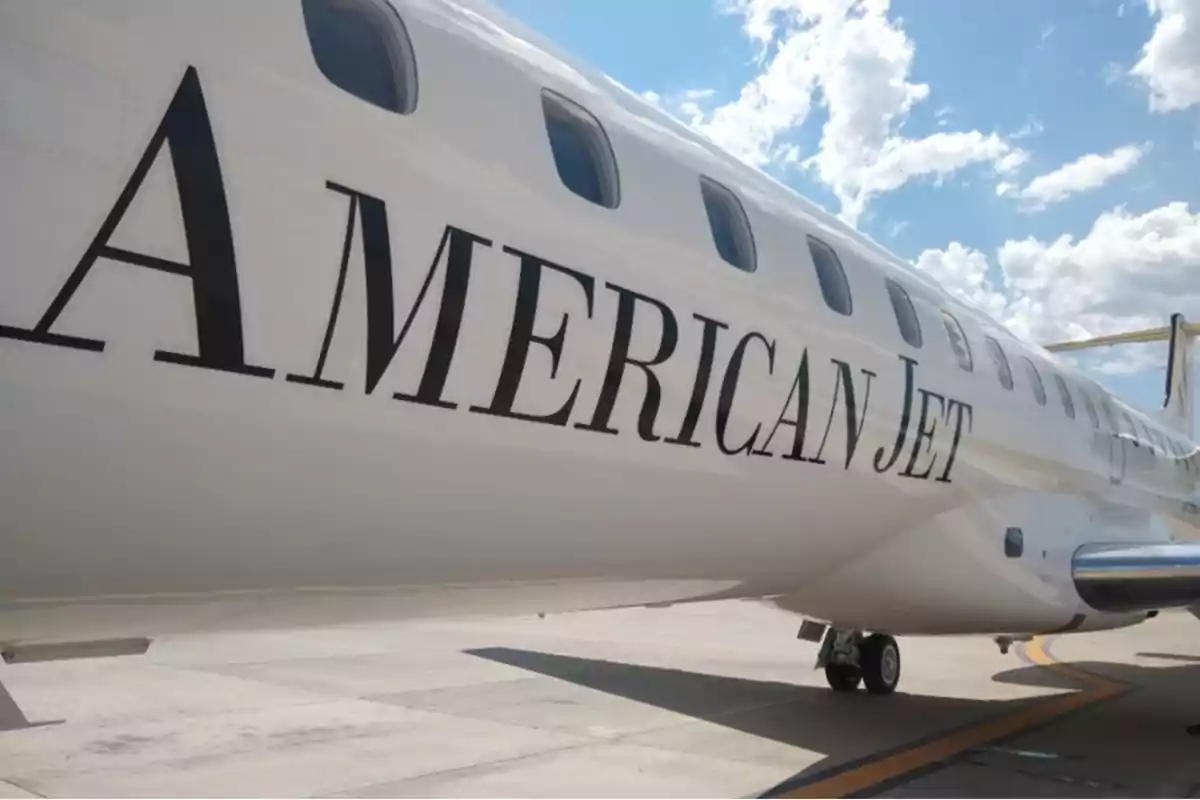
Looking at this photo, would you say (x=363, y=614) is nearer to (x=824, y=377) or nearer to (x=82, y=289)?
(x=82, y=289)

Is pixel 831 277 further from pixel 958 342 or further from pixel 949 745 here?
pixel 949 745

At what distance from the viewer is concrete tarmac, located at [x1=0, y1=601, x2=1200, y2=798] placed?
590cm

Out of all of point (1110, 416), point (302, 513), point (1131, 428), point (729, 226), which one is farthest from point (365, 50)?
point (1131, 428)

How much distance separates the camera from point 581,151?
3.66 metres

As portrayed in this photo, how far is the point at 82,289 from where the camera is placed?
2.01 metres

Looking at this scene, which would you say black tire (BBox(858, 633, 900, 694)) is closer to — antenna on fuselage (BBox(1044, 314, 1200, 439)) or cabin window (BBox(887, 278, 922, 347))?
cabin window (BBox(887, 278, 922, 347))

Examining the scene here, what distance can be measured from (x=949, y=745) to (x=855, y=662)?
227cm

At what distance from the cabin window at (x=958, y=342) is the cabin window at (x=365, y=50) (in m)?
4.82

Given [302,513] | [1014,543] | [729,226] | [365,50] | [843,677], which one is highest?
[729,226]

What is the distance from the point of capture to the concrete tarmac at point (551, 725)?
5.90 m

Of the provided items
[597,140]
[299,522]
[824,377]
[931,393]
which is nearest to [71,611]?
[299,522]

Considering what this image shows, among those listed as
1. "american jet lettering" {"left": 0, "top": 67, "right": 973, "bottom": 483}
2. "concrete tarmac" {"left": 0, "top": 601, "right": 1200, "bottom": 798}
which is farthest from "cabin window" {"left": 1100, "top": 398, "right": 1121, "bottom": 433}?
"american jet lettering" {"left": 0, "top": 67, "right": 973, "bottom": 483}

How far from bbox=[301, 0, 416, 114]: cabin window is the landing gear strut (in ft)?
26.4

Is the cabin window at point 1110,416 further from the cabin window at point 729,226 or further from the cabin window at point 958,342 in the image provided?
the cabin window at point 729,226
